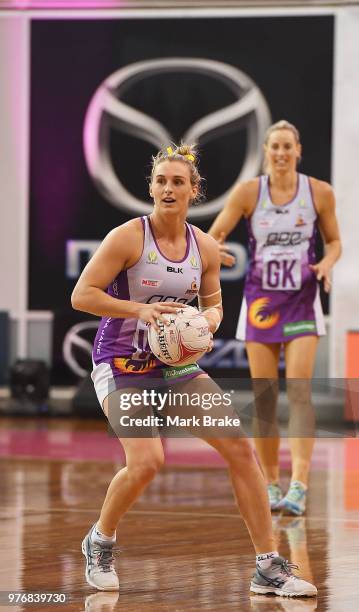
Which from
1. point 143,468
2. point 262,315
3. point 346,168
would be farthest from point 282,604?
point 346,168

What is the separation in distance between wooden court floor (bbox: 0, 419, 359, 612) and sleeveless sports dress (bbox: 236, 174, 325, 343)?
45.3 inches

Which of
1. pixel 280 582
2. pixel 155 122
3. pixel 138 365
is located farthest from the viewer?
pixel 155 122

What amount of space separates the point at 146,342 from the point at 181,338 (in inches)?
14.2

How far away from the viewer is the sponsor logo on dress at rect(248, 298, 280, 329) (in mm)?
7835

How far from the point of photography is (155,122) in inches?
538

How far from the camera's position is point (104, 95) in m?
13.7

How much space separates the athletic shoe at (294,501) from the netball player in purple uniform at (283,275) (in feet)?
0.41

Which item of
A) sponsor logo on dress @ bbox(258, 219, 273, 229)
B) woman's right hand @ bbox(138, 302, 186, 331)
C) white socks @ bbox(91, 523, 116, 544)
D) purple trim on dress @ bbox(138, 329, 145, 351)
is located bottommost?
white socks @ bbox(91, 523, 116, 544)

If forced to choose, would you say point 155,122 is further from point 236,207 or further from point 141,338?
point 141,338

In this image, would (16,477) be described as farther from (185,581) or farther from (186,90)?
(186,90)

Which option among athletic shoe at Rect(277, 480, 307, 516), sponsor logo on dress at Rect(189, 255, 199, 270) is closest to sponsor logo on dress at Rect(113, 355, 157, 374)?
sponsor logo on dress at Rect(189, 255, 199, 270)

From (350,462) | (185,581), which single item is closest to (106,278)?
(185,581)

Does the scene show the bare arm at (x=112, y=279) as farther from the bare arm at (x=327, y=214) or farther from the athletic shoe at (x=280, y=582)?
the bare arm at (x=327, y=214)

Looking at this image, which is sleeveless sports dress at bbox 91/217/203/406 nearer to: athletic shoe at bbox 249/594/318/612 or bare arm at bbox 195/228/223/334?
bare arm at bbox 195/228/223/334
